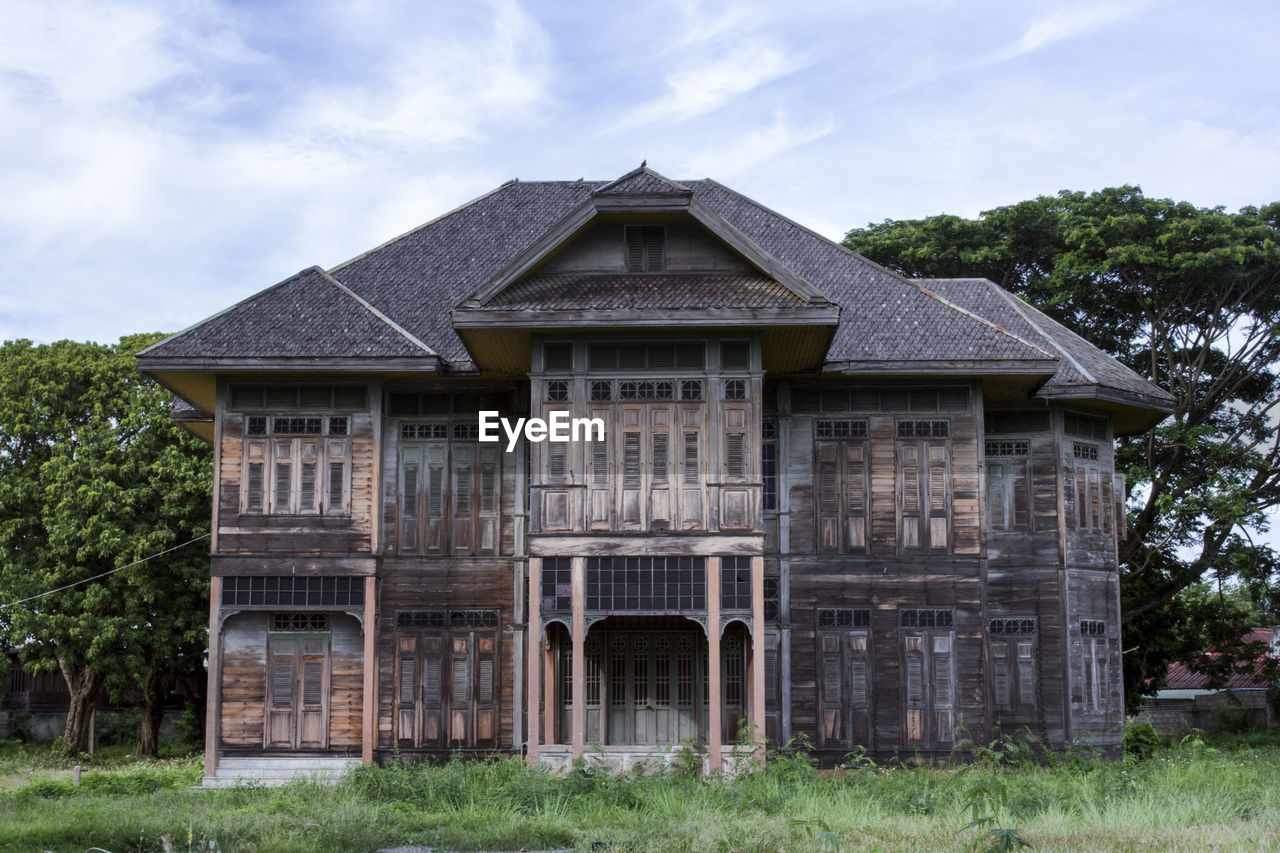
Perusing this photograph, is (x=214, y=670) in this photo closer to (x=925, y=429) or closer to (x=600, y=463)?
(x=600, y=463)

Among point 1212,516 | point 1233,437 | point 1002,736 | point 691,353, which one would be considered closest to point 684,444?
point 691,353

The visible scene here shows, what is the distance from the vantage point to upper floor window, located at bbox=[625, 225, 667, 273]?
22.0m

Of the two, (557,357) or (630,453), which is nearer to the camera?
(630,453)

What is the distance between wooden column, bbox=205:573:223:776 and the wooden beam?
5490mm

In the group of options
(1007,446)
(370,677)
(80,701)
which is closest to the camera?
(370,677)

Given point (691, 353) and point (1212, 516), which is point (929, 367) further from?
point (1212, 516)

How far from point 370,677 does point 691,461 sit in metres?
6.56

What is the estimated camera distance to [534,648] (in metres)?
20.8

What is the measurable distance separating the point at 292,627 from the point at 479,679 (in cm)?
324

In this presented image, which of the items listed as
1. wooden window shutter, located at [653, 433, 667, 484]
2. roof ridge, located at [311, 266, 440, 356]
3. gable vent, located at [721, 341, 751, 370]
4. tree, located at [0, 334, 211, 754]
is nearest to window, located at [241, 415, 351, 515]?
roof ridge, located at [311, 266, 440, 356]

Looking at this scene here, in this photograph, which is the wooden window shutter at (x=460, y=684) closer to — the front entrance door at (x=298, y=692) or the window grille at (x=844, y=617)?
the front entrance door at (x=298, y=692)

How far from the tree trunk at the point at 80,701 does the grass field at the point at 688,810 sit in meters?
12.8

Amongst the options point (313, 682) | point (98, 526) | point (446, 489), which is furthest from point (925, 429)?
point (98, 526)

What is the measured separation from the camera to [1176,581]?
31344mm
